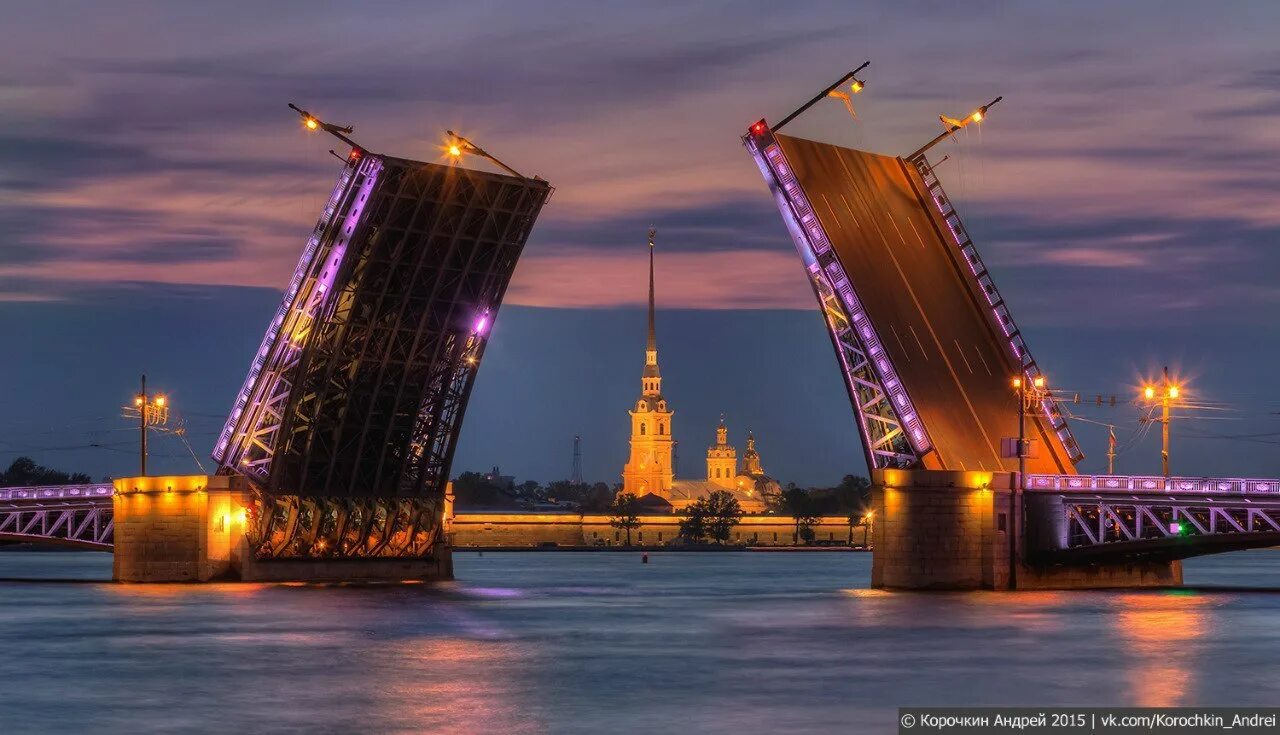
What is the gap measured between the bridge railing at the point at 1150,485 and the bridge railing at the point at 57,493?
32.2 metres

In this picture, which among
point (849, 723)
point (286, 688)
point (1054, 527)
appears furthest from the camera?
point (1054, 527)

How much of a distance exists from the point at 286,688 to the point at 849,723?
10.2 metres

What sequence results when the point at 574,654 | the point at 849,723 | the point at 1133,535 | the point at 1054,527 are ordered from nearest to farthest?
the point at 849,723, the point at 574,654, the point at 1054,527, the point at 1133,535

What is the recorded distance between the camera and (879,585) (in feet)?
235

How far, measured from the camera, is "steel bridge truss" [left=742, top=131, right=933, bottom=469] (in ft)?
225

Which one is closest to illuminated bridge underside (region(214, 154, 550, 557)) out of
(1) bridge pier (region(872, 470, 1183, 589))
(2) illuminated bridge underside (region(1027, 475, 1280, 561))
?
(1) bridge pier (region(872, 470, 1183, 589))

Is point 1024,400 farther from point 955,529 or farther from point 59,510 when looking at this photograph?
point 59,510

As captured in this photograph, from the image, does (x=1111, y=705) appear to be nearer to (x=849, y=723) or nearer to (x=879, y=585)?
(x=849, y=723)

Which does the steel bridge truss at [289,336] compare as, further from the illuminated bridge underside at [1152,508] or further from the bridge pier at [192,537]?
the illuminated bridge underside at [1152,508]

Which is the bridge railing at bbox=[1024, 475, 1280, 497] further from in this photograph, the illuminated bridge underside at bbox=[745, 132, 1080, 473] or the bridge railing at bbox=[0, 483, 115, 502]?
the bridge railing at bbox=[0, 483, 115, 502]

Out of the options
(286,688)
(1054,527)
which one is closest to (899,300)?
(1054,527)

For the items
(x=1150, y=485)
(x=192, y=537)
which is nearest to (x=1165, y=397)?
(x=1150, y=485)

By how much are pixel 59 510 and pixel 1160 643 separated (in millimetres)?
46496

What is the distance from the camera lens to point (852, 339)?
71.3 m
